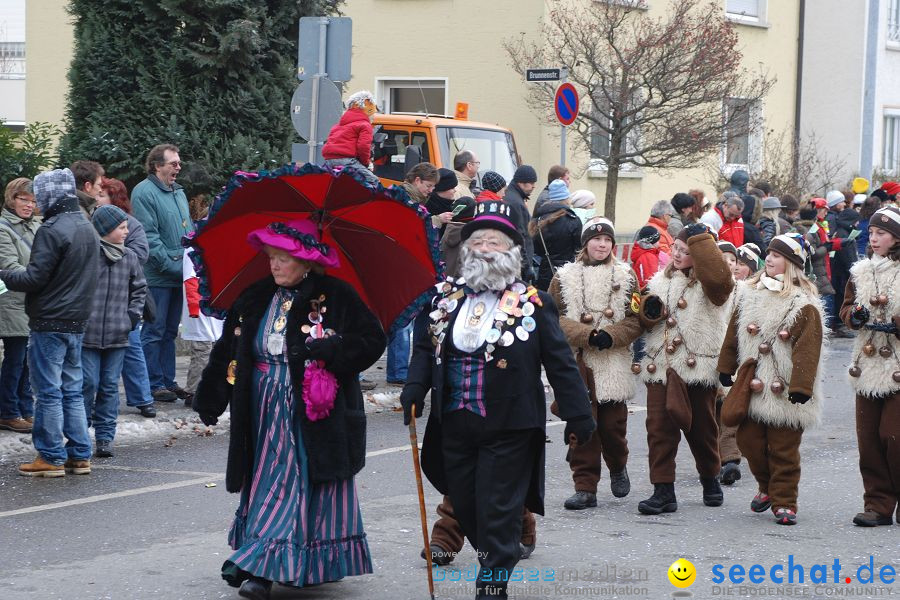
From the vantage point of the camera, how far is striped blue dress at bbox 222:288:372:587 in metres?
6.03

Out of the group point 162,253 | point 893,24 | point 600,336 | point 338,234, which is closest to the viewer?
point 338,234

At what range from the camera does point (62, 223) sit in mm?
8766

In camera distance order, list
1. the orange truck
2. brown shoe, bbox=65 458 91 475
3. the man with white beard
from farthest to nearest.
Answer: the orange truck < brown shoe, bbox=65 458 91 475 < the man with white beard

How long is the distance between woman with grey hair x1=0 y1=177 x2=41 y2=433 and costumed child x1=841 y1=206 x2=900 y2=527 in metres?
5.58

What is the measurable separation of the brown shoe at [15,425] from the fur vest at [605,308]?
4.39m

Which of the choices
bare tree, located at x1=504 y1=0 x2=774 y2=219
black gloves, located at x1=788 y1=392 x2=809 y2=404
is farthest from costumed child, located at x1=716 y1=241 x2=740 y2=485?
bare tree, located at x1=504 y1=0 x2=774 y2=219

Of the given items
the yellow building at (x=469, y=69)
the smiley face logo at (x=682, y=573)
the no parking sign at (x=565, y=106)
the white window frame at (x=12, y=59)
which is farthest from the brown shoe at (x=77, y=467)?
the white window frame at (x=12, y=59)

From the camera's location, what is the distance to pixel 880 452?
7949 millimetres

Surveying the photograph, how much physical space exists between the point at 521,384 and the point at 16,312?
5.18 metres

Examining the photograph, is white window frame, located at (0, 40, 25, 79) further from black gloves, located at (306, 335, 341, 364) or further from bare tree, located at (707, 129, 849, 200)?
black gloves, located at (306, 335, 341, 364)

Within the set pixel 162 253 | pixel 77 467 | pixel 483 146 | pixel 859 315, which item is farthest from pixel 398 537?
pixel 483 146

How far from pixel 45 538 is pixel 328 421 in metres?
2.09

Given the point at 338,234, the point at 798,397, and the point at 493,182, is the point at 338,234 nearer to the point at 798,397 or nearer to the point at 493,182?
the point at 798,397

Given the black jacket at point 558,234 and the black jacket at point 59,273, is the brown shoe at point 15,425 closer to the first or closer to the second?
the black jacket at point 59,273
